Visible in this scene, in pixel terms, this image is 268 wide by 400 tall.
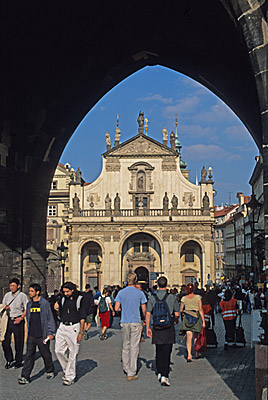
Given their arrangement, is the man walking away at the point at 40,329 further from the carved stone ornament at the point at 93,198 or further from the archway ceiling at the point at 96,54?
the carved stone ornament at the point at 93,198

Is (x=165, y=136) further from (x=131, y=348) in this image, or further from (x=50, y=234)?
(x=131, y=348)

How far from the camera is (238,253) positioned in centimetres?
6444

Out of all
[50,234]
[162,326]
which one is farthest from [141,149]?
[162,326]

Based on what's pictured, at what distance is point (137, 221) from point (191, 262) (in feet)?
23.1

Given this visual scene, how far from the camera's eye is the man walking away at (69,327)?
276 inches

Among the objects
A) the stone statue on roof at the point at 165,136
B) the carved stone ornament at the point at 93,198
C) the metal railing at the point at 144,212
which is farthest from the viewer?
the stone statue on roof at the point at 165,136

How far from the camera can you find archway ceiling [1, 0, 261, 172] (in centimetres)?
1122

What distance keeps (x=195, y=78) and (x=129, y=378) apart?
9701 millimetres

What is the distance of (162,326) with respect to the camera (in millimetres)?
7309

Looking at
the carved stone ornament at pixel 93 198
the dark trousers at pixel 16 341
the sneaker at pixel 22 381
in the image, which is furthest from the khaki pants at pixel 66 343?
the carved stone ornament at pixel 93 198

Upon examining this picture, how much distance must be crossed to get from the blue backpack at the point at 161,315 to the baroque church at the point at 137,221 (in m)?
41.9

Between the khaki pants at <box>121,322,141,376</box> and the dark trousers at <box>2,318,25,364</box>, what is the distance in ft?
6.46

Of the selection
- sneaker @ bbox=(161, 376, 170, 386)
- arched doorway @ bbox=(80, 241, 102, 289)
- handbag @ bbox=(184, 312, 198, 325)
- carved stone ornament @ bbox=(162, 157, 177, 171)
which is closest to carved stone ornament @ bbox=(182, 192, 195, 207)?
carved stone ornament @ bbox=(162, 157, 177, 171)

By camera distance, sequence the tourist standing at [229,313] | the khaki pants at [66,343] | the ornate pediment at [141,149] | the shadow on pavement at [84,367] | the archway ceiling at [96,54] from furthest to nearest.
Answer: the ornate pediment at [141,149] < the archway ceiling at [96,54] < the tourist standing at [229,313] < the shadow on pavement at [84,367] < the khaki pants at [66,343]
